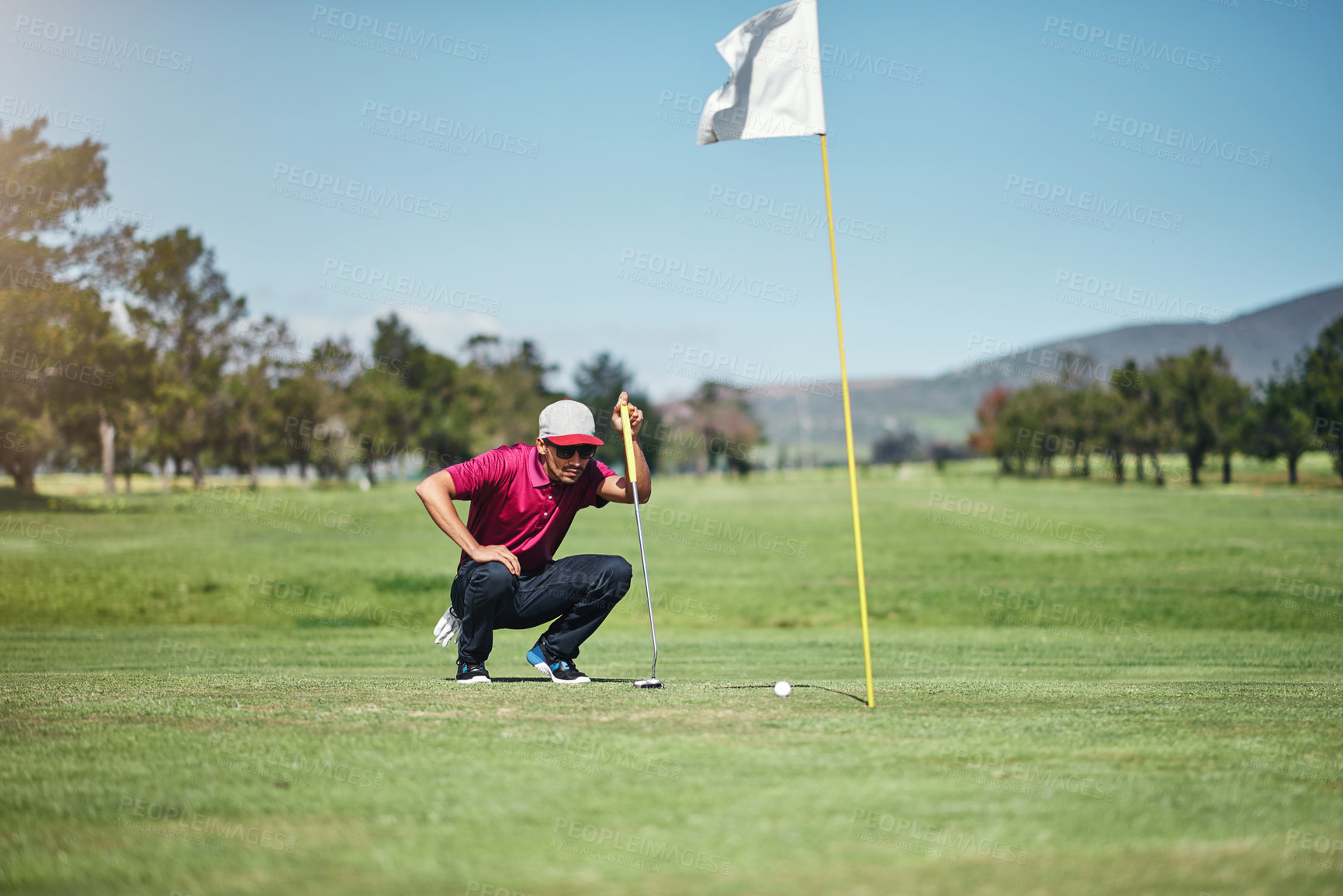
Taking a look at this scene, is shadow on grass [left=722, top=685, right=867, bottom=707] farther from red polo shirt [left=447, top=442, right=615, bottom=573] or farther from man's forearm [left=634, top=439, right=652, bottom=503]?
red polo shirt [left=447, top=442, right=615, bottom=573]

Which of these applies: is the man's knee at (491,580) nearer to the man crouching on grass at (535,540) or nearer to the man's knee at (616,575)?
the man crouching on grass at (535,540)

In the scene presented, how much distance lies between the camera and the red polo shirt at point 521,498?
746cm

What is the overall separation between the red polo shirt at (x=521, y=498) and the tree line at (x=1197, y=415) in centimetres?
7232

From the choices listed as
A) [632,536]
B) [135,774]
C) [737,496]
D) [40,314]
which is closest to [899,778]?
[135,774]

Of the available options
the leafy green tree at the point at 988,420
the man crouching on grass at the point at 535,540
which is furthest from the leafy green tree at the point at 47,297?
the leafy green tree at the point at 988,420

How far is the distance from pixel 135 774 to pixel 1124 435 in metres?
94.0

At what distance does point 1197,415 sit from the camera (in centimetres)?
8200

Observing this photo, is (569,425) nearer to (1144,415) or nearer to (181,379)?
(181,379)

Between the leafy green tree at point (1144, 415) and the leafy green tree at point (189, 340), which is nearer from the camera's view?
the leafy green tree at point (189, 340)

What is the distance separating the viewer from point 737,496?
7744cm

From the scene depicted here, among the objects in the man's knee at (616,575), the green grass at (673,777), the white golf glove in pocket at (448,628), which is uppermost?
the man's knee at (616,575)

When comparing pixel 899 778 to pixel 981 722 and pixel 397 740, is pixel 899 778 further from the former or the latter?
pixel 397 740

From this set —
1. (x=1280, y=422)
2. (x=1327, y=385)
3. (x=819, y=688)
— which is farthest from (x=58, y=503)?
(x=1280, y=422)

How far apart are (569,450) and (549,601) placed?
127 cm
